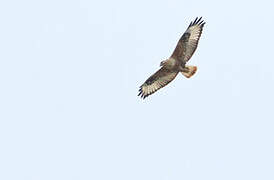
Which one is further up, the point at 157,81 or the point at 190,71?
the point at 157,81

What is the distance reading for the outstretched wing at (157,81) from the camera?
45.2 feet

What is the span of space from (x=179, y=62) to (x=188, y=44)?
446mm

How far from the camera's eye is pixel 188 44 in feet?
44.8

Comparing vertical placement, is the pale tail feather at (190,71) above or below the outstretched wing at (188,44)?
below

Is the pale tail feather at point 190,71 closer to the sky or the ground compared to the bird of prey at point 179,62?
closer to the ground

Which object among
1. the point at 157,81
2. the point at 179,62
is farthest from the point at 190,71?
the point at 157,81

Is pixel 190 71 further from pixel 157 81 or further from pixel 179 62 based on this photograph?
pixel 157 81

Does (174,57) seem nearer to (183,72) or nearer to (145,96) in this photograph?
(183,72)

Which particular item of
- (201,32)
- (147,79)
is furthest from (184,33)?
(147,79)

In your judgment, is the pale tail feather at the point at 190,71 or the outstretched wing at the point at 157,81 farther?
the outstretched wing at the point at 157,81

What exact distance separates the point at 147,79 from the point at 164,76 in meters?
0.47

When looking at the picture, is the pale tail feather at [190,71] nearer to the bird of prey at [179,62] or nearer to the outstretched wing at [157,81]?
the bird of prey at [179,62]

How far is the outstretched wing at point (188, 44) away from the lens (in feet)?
44.4

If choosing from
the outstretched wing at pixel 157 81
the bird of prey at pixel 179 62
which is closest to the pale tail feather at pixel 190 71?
the bird of prey at pixel 179 62
